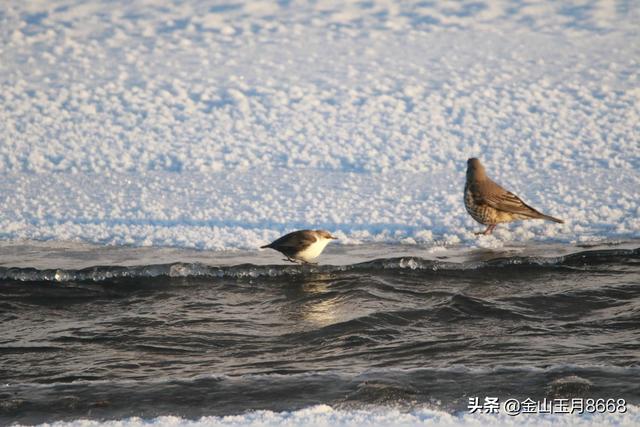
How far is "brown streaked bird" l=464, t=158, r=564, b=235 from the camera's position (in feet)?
24.9

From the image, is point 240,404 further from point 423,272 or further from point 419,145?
point 419,145

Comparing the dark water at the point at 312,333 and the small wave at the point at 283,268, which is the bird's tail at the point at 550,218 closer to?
the dark water at the point at 312,333

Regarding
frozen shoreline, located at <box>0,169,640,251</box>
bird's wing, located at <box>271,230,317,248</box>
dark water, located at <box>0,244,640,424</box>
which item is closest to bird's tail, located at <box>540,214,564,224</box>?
frozen shoreline, located at <box>0,169,640,251</box>

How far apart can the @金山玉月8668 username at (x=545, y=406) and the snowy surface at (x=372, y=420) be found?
0.20 ft

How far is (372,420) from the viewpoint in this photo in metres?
3.91

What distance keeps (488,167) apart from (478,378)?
5159 mm

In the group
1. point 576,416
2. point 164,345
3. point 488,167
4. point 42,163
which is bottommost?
point 576,416

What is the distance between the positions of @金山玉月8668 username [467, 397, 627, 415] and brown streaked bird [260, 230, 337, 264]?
8.30 feet

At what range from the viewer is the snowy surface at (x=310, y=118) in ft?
26.7

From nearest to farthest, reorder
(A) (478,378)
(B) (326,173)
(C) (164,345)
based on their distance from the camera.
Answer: (A) (478,378) → (C) (164,345) → (B) (326,173)

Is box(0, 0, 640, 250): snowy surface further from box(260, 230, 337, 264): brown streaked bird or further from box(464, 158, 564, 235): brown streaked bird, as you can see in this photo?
box(260, 230, 337, 264): brown streaked bird

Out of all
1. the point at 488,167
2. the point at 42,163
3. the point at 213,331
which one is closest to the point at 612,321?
the point at 213,331

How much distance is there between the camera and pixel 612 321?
5496 mm

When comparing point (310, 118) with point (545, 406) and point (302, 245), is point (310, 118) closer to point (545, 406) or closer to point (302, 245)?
point (302, 245)
